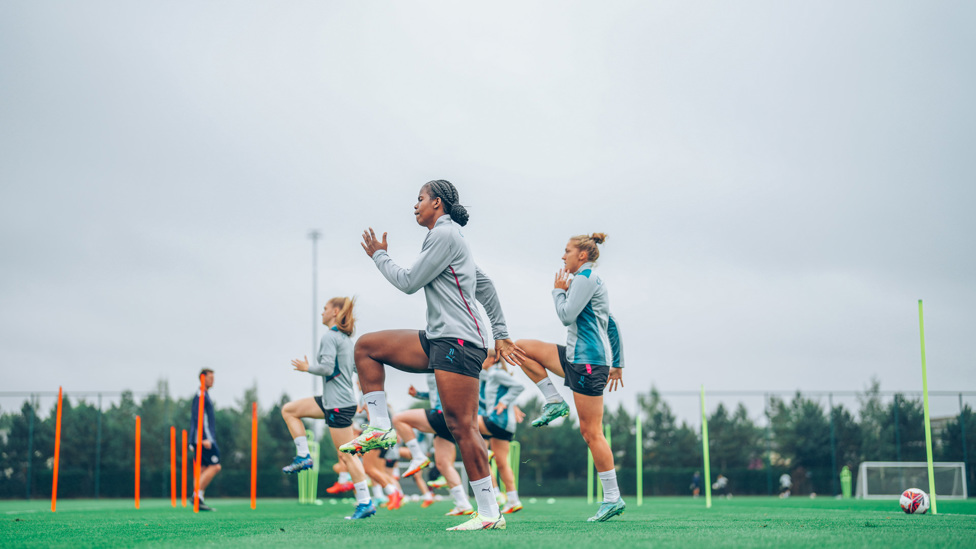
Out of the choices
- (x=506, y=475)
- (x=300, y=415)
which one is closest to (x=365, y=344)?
(x=300, y=415)

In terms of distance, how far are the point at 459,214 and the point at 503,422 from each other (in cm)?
448

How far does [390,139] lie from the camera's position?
35.4 ft

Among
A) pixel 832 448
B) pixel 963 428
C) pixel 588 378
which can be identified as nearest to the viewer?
pixel 588 378

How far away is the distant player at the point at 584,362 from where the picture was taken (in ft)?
19.1

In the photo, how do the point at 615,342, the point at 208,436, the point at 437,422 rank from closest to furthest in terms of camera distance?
the point at 615,342 → the point at 437,422 → the point at 208,436

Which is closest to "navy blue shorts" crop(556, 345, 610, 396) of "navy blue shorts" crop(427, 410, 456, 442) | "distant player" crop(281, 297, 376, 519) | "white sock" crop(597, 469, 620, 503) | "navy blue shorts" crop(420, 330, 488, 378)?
"white sock" crop(597, 469, 620, 503)

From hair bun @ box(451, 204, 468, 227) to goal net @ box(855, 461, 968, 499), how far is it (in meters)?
21.6

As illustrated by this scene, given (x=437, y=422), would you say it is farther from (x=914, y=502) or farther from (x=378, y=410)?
(x=914, y=502)

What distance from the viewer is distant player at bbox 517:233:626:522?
5.84m

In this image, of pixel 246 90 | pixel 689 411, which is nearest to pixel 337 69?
pixel 246 90

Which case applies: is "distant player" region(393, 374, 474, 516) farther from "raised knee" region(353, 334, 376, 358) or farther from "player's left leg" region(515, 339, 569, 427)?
"raised knee" region(353, 334, 376, 358)

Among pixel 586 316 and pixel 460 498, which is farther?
pixel 460 498

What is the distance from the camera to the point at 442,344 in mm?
→ 4562

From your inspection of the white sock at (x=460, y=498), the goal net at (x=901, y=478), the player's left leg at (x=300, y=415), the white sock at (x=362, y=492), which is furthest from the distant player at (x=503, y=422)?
the goal net at (x=901, y=478)
